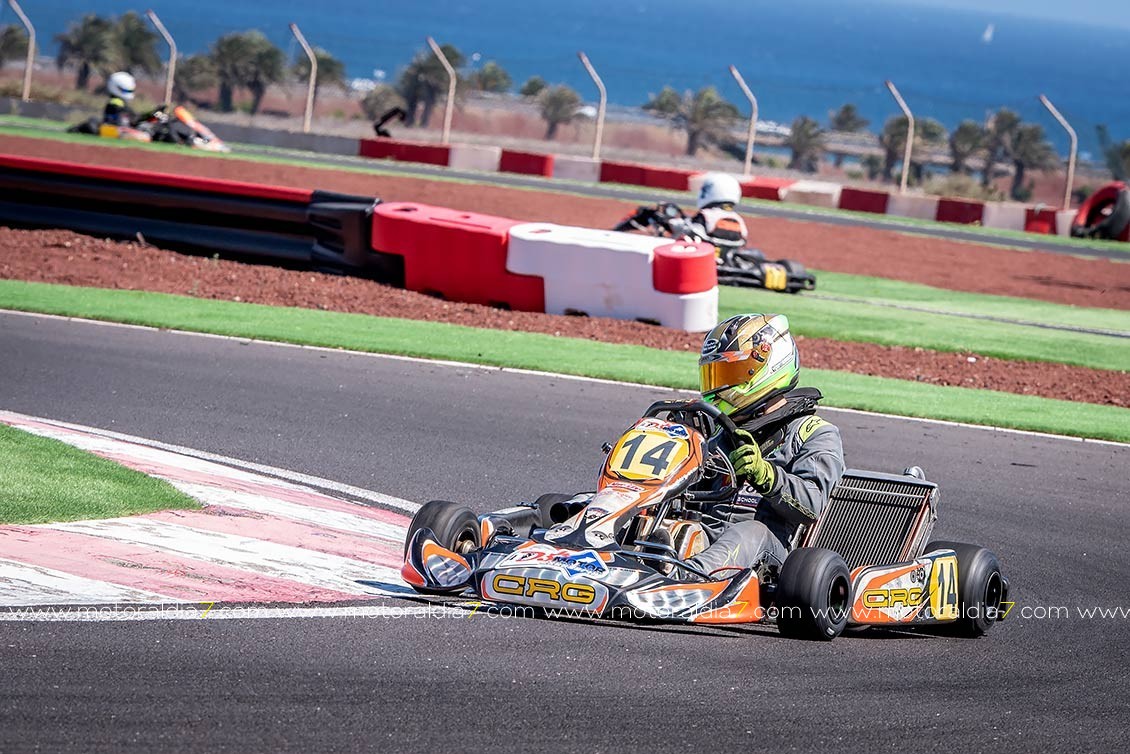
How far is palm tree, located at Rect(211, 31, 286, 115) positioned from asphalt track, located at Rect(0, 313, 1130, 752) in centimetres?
4751

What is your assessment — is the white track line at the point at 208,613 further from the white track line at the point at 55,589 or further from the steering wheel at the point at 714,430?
the steering wheel at the point at 714,430

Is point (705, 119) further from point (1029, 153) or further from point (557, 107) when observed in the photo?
A: point (557, 107)

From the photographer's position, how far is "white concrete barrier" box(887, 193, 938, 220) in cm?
3123

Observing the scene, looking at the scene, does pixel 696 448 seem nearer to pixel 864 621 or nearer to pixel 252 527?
pixel 864 621

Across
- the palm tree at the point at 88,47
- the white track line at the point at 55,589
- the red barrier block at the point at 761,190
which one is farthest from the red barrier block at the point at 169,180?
the palm tree at the point at 88,47

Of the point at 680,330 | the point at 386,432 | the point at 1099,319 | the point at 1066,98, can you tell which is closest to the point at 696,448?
the point at 386,432

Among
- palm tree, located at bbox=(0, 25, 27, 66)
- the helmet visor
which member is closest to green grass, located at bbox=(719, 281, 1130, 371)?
the helmet visor

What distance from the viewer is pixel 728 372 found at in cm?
600

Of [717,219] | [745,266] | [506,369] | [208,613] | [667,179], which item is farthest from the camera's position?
[667,179]

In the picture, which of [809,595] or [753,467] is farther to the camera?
[753,467]

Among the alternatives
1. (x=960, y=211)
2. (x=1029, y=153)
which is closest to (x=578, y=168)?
(x=960, y=211)

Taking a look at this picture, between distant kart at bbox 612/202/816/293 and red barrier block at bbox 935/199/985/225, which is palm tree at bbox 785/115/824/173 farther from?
distant kart at bbox 612/202/816/293

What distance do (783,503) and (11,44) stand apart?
167ft

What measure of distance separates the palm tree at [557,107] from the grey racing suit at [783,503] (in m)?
51.6
